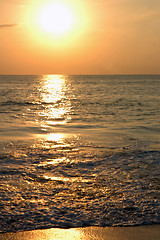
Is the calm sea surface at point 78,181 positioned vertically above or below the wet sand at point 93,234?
above

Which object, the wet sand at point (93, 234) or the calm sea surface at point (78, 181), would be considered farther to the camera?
the calm sea surface at point (78, 181)

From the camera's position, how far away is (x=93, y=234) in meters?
4.24

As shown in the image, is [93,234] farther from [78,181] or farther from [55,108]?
[55,108]

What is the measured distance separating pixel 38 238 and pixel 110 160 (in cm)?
445

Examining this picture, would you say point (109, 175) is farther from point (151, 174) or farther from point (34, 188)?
point (34, 188)

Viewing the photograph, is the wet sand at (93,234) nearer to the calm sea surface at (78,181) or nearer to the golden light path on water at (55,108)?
the calm sea surface at (78,181)

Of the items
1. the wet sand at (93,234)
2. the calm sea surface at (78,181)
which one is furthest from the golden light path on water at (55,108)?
the wet sand at (93,234)

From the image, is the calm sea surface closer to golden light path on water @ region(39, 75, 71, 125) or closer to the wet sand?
the wet sand

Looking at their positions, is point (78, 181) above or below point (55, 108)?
below

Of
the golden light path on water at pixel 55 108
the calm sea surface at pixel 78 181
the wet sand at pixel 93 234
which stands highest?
the golden light path on water at pixel 55 108

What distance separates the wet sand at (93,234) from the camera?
4.12 meters

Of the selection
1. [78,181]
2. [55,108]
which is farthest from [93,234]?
[55,108]

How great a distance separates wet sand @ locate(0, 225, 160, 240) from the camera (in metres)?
4.12

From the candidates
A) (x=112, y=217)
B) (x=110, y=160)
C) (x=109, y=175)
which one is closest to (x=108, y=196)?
(x=112, y=217)
